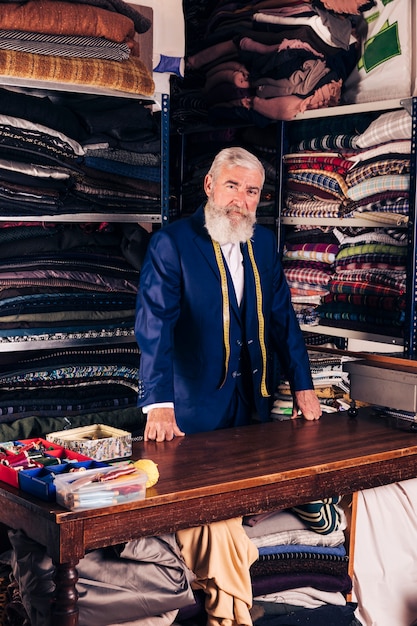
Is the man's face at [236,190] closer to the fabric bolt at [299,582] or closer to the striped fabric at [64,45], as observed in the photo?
the striped fabric at [64,45]

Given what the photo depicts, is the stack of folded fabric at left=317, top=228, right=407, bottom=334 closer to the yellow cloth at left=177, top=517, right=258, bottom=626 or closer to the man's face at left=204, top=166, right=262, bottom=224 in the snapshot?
the man's face at left=204, top=166, right=262, bottom=224

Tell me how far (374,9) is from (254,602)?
2.55m

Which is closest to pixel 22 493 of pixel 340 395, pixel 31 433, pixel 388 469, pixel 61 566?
pixel 61 566

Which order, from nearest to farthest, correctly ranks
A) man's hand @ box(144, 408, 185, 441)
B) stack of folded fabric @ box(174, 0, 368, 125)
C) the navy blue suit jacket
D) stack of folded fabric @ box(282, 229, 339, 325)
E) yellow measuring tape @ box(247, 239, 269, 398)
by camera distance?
1. man's hand @ box(144, 408, 185, 441)
2. the navy blue suit jacket
3. yellow measuring tape @ box(247, 239, 269, 398)
4. stack of folded fabric @ box(174, 0, 368, 125)
5. stack of folded fabric @ box(282, 229, 339, 325)

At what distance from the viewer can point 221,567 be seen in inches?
96.6

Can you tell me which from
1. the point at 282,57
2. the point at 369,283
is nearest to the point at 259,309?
the point at 369,283

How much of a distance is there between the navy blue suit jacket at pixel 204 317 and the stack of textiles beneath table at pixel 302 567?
646 millimetres

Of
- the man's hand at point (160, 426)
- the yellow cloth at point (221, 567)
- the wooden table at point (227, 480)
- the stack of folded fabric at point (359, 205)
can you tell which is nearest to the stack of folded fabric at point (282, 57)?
the stack of folded fabric at point (359, 205)

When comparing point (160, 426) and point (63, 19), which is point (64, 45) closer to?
point (63, 19)

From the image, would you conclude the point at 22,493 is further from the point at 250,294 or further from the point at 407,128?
the point at 407,128

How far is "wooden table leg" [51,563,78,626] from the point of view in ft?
7.07

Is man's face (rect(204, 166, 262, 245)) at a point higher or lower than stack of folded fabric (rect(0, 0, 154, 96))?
lower

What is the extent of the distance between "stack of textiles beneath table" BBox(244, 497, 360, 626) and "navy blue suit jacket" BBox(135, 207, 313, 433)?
2.12ft

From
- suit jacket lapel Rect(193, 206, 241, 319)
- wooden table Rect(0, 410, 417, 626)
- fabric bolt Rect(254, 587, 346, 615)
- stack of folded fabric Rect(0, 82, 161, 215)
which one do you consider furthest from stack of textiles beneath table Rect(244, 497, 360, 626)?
stack of folded fabric Rect(0, 82, 161, 215)
